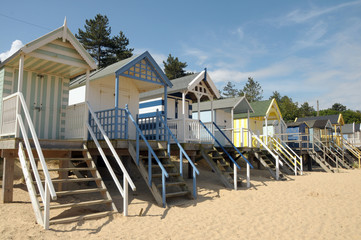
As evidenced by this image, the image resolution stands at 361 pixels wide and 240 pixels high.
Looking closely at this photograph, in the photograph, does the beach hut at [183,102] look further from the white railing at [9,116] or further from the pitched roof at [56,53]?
the white railing at [9,116]

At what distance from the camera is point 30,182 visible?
6340mm

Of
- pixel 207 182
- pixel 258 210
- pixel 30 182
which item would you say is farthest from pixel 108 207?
pixel 207 182

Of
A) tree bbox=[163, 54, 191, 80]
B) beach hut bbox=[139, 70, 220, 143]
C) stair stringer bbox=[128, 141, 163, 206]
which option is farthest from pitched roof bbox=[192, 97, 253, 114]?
tree bbox=[163, 54, 191, 80]

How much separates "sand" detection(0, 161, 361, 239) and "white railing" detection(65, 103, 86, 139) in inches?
85.3

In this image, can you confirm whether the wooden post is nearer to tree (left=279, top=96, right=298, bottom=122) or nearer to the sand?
the sand

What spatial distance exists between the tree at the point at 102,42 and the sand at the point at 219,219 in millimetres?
22750

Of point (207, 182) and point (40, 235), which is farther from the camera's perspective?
point (207, 182)

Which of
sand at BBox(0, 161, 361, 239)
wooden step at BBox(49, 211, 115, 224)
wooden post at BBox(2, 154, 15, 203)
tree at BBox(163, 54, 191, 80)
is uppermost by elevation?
tree at BBox(163, 54, 191, 80)

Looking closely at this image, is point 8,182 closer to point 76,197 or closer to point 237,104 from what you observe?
point 76,197

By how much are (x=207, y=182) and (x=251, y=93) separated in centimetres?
5357

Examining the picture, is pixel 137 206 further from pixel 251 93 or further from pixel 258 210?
pixel 251 93

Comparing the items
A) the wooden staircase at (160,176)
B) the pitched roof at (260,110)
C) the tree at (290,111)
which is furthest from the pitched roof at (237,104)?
the tree at (290,111)

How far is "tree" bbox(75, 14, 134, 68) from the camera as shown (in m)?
30.7

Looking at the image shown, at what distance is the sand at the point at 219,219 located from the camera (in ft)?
19.1
